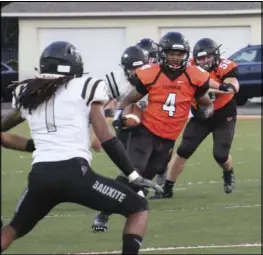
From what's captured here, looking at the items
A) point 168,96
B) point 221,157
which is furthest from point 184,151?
point 168,96

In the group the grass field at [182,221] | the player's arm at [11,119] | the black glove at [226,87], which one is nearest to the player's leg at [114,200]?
the player's arm at [11,119]

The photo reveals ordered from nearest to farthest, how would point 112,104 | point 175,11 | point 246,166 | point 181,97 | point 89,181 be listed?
point 89,181 → point 181,97 → point 112,104 → point 246,166 → point 175,11

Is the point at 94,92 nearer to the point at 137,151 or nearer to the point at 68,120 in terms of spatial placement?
the point at 68,120

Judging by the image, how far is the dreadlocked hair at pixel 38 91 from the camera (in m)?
5.87

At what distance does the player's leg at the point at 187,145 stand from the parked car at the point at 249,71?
15.0m

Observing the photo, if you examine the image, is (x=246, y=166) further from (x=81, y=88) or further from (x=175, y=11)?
(x=175, y=11)

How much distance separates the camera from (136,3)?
3120 centimetres

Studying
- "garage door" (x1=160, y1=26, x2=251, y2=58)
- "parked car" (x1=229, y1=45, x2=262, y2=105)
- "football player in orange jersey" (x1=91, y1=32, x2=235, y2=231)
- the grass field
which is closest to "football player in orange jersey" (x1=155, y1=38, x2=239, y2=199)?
the grass field

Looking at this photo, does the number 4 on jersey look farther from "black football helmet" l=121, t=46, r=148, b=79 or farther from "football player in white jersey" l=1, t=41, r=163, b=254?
"football player in white jersey" l=1, t=41, r=163, b=254

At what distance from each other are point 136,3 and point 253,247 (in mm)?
24487

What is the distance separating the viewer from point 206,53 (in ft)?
32.3

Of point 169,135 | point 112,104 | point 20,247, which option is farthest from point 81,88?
point 112,104

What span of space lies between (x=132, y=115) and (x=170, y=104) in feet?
1.35

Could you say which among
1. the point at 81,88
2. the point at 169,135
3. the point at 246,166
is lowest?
the point at 246,166
